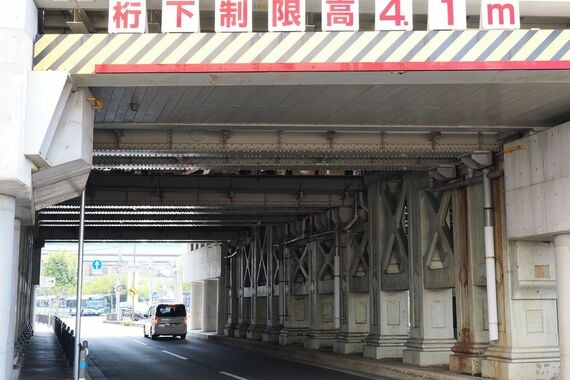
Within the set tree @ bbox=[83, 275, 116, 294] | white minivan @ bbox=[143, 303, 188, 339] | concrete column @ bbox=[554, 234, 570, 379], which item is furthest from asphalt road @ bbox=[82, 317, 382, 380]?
tree @ bbox=[83, 275, 116, 294]

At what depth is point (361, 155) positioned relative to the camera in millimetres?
17406

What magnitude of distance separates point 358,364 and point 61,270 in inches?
3322

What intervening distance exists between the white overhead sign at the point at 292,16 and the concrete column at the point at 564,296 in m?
5.06

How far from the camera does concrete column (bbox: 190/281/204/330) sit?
53.2 m

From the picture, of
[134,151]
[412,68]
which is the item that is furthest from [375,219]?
[412,68]

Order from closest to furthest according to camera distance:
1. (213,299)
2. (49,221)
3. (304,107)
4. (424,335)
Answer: (304,107), (424,335), (49,221), (213,299)

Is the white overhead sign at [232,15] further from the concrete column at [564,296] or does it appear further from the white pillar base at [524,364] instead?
the white pillar base at [524,364]

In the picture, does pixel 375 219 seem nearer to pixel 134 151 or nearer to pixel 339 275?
pixel 339 275

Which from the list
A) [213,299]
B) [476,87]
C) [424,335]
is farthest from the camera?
[213,299]

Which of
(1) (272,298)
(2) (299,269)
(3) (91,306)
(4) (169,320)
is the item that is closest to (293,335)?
(2) (299,269)

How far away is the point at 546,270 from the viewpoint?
619 inches

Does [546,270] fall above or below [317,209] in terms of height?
below

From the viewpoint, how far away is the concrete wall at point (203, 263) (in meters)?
43.3

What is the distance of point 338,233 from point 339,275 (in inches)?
54.9
